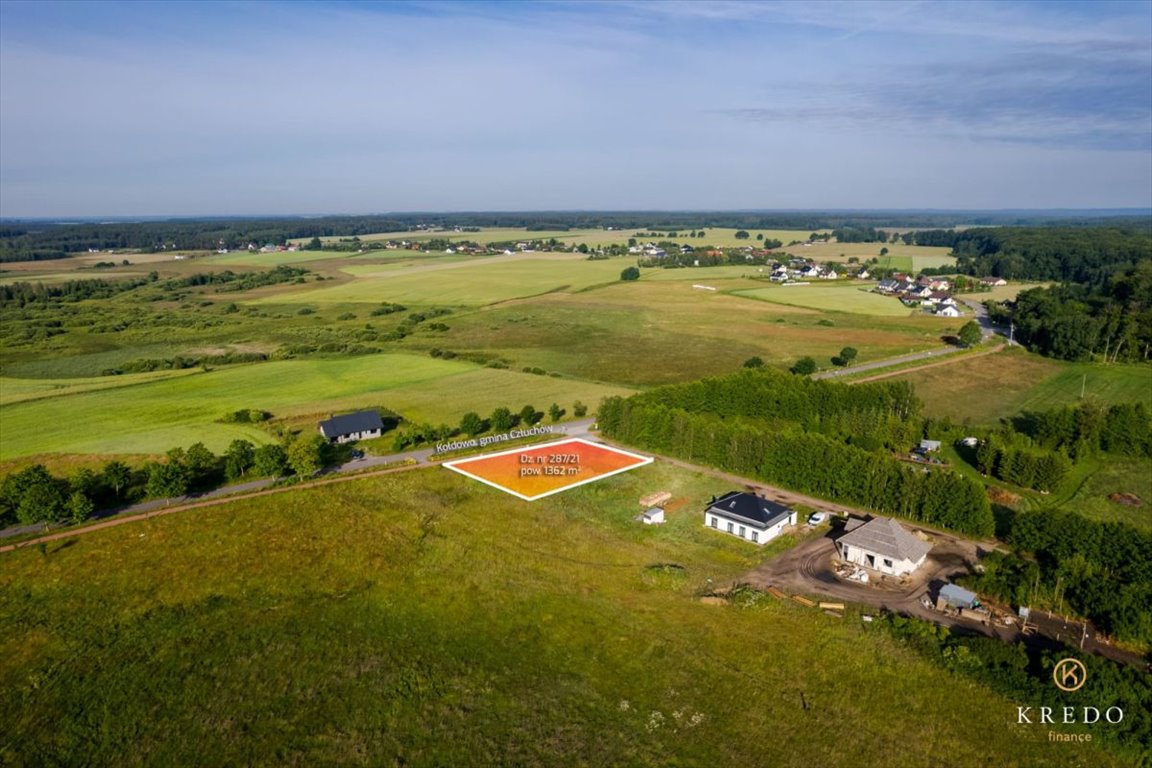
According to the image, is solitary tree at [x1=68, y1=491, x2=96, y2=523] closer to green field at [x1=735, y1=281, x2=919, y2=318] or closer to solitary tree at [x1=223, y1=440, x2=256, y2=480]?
solitary tree at [x1=223, y1=440, x2=256, y2=480]

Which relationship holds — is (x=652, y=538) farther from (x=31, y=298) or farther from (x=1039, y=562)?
(x=31, y=298)

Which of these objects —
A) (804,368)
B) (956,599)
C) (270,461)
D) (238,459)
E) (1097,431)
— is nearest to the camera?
(956,599)

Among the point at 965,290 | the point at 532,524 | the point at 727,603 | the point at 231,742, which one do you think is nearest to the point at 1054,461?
the point at 727,603

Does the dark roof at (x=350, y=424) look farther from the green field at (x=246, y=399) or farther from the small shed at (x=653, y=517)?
the small shed at (x=653, y=517)

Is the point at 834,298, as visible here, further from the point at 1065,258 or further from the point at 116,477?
the point at 116,477

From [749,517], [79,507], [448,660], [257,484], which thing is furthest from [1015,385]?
[79,507]

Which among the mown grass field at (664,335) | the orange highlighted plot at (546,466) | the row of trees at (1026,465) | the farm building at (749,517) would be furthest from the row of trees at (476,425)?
the row of trees at (1026,465)
